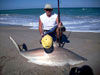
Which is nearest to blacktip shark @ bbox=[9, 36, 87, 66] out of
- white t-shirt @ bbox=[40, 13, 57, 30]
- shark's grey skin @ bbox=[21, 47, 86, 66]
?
shark's grey skin @ bbox=[21, 47, 86, 66]

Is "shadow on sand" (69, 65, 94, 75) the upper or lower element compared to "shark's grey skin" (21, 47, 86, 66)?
lower

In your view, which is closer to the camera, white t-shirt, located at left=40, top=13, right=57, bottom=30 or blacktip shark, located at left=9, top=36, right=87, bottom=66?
blacktip shark, located at left=9, top=36, right=87, bottom=66

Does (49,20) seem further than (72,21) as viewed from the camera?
No

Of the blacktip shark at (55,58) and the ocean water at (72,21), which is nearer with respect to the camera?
the blacktip shark at (55,58)

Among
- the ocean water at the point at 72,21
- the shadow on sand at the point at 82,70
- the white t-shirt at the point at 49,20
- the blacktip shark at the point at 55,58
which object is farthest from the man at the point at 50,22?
the ocean water at the point at 72,21

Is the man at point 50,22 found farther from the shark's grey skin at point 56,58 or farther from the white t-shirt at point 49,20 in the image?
the shark's grey skin at point 56,58

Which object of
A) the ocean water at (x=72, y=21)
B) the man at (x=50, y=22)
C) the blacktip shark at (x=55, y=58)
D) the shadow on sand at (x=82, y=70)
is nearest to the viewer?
the shadow on sand at (x=82, y=70)

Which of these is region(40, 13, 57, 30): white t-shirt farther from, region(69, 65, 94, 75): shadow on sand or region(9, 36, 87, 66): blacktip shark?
region(69, 65, 94, 75): shadow on sand

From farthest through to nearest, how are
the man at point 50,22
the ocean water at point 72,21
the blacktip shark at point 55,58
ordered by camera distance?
the ocean water at point 72,21 → the man at point 50,22 → the blacktip shark at point 55,58

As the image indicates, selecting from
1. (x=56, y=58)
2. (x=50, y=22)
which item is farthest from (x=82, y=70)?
(x=50, y=22)

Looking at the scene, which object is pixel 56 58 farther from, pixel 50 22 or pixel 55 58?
pixel 50 22

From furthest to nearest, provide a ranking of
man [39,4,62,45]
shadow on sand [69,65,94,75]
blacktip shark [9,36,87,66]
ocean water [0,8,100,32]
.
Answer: ocean water [0,8,100,32] → man [39,4,62,45] → blacktip shark [9,36,87,66] → shadow on sand [69,65,94,75]

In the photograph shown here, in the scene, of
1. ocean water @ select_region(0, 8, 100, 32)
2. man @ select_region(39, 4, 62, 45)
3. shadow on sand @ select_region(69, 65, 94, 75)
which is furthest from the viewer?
ocean water @ select_region(0, 8, 100, 32)

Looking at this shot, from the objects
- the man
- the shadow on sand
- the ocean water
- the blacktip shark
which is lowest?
the ocean water
